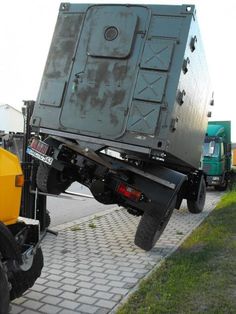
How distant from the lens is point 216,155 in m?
22.1

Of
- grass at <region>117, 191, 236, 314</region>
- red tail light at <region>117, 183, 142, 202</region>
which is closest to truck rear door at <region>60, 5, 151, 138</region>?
red tail light at <region>117, 183, 142, 202</region>

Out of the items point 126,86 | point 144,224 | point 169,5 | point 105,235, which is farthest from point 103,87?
point 105,235

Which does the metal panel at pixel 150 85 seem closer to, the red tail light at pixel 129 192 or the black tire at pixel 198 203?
the red tail light at pixel 129 192

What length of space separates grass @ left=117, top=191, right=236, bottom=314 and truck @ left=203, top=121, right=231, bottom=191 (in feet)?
44.8

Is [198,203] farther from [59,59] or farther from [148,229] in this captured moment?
[59,59]

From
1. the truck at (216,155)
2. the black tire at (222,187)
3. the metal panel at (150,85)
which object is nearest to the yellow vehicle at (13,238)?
the metal panel at (150,85)

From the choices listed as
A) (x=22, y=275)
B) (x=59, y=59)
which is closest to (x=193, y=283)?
(x=22, y=275)

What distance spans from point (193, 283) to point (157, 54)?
3243 millimetres

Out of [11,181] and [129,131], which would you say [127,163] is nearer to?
[129,131]

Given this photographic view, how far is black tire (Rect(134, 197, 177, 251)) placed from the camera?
24.0 feet

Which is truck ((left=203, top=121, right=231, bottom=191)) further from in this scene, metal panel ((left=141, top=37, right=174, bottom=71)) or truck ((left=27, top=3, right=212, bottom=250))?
metal panel ((left=141, top=37, right=174, bottom=71))

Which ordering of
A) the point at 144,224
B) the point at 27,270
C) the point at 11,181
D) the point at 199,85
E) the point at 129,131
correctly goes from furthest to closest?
1. the point at 199,85
2. the point at 144,224
3. the point at 129,131
4. the point at 27,270
5. the point at 11,181

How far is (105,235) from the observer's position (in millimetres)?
9375

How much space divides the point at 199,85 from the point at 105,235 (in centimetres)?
344
